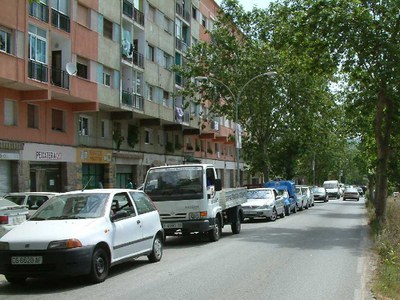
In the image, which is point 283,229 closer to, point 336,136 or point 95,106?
point 95,106

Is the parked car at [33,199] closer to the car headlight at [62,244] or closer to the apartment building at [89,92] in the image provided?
the apartment building at [89,92]

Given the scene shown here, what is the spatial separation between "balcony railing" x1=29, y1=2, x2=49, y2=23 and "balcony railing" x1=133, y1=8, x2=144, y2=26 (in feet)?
33.8

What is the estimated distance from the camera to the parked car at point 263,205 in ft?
80.4

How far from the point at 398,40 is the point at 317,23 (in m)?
2.81

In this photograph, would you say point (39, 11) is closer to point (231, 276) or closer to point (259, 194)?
point (259, 194)

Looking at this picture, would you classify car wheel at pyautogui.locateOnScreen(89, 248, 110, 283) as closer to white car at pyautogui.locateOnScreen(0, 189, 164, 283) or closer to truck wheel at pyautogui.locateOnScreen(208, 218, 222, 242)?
white car at pyautogui.locateOnScreen(0, 189, 164, 283)

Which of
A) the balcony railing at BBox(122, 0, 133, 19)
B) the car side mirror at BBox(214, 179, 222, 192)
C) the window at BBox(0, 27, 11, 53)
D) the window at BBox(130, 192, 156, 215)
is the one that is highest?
the balcony railing at BBox(122, 0, 133, 19)

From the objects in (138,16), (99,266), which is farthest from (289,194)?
(99,266)

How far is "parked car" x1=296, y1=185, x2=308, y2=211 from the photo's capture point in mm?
36781

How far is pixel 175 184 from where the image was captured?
48.3 feet

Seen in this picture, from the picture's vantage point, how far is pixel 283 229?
66.2ft

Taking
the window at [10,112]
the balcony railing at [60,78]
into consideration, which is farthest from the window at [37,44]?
the window at [10,112]

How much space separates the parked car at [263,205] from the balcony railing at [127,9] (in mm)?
14958

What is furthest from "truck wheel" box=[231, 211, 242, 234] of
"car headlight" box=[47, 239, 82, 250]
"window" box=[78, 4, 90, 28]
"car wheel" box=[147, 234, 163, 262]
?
"window" box=[78, 4, 90, 28]
